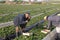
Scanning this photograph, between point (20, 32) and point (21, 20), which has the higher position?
point (21, 20)

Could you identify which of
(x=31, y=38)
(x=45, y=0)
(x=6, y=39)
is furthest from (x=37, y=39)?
(x=45, y=0)

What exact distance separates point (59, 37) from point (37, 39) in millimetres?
921

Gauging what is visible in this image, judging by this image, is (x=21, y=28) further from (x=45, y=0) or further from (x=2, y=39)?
(x=45, y=0)

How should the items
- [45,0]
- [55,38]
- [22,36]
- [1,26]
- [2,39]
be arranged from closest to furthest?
[2,39] < [55,38] < [22,36] < [1,26] < [45,0]

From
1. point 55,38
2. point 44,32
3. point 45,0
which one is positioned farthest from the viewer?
point 45,0

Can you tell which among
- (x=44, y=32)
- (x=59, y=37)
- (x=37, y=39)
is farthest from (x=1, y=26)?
(x=59, y=37)

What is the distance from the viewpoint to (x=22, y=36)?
8.87m

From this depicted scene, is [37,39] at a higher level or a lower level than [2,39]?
lower

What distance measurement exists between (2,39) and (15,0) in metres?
40.1

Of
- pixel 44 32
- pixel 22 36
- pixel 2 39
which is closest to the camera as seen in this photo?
pixel 2 39

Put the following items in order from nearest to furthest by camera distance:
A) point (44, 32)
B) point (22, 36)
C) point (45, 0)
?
point (22, 36) < point (44, 32) < point (45, 0)

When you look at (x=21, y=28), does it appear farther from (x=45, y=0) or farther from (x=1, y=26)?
(x=45, y=0)

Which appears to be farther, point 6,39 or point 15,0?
point 15,0

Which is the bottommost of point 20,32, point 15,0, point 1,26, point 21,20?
point 15,0
